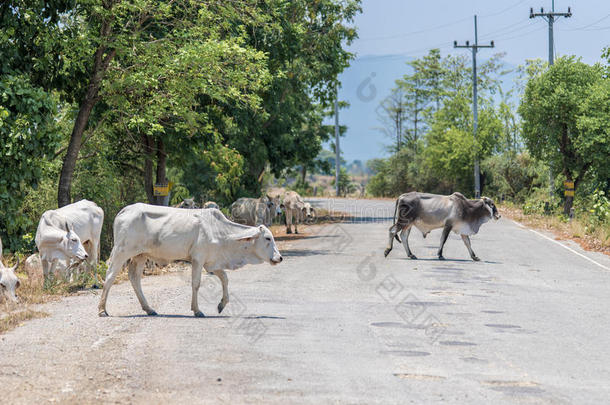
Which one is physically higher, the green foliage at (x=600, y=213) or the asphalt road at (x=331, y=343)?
the green foliage at (x=600, y=213)

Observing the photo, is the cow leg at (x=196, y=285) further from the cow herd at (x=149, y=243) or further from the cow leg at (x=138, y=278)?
the cow leg at (x=138, y=278)

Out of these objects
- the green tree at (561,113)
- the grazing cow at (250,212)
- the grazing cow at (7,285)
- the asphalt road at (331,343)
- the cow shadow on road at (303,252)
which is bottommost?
the cow shadow on road at (303,252)

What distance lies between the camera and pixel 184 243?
40.9 feet

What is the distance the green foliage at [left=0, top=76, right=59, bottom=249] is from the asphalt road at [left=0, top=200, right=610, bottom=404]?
359 centimetres

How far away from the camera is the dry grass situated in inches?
1125

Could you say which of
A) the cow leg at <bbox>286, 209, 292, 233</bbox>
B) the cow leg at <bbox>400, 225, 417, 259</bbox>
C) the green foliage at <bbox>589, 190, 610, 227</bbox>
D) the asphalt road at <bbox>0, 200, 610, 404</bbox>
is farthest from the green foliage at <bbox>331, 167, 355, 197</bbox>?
the asphalt road at <bbox>0, 200, 610, 404</bbox>

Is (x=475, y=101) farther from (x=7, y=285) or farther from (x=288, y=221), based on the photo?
(x=7, y=285)

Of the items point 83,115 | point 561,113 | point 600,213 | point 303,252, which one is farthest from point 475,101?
point 83,115

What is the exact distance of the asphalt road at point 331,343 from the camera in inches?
324

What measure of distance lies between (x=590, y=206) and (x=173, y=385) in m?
33.0

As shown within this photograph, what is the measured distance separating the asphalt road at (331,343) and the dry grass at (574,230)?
9.30 metres

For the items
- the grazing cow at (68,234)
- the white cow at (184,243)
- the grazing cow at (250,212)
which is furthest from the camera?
the grazing cow at (250,212)

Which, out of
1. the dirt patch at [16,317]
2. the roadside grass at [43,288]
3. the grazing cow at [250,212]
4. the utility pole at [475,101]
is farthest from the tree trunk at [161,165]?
the utility pole at [475,101]

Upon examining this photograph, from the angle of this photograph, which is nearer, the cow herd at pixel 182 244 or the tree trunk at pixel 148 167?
the cow herd at pixel 182 244
